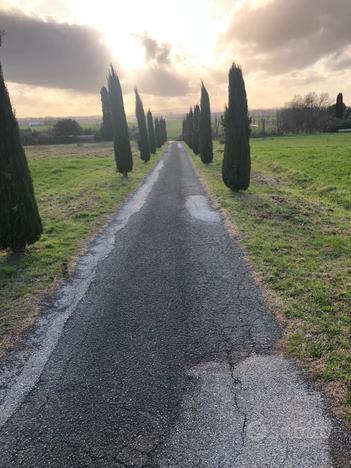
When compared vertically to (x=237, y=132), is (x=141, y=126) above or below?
above

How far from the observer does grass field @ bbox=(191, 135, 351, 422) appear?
408cm

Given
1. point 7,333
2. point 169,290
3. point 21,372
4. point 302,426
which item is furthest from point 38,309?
point 302,426

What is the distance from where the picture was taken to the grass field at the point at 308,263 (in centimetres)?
408

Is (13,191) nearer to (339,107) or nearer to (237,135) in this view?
(237,135)

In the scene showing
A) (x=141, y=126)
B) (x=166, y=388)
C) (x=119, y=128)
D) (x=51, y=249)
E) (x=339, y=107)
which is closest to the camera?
(x=166, y=388)

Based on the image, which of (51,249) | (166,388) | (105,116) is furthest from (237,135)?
(105,116)

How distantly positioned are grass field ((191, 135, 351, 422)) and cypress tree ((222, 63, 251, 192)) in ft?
2.47

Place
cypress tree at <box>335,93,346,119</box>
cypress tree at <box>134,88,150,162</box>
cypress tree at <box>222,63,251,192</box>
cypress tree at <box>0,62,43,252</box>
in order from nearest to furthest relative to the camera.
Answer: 1. cypress tree at <box>0,62,43,252</box>
2. cypress tree at <box>222,63,251,192</box>
3. cypress tree at <box>134,88,150,162</box>
4. cypress tree at <box>335,93,346,119</box>

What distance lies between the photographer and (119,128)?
22.6m

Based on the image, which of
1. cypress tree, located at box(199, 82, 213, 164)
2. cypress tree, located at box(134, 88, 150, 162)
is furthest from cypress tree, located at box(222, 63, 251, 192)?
cypress tree, located at box(134, 88, 150, 162)

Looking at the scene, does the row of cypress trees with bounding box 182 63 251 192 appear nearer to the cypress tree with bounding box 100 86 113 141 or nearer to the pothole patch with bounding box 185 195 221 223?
the pothole patch with bounding box 185 195 221 223

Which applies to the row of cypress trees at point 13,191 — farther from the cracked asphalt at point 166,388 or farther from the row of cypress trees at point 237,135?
the row of cypress trees at point 237,135

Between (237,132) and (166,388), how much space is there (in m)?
13.2

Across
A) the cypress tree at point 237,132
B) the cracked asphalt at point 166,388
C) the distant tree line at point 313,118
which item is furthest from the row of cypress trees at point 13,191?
the distant tree line at point 313,118
